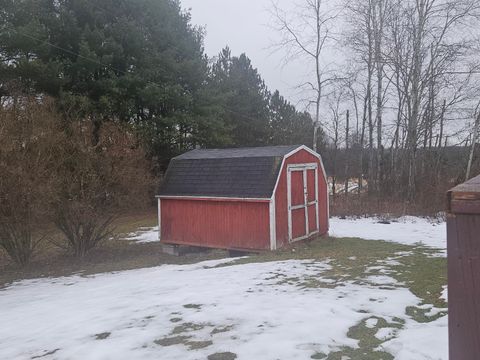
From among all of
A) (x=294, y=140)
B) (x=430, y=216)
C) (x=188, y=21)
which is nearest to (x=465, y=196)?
(x=430, y=216)

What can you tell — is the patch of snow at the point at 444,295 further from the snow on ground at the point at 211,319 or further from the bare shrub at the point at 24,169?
the bare shrub at the point at 24,169

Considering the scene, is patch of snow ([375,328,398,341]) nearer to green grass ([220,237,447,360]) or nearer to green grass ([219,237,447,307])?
green grass ([220,237,447,360])

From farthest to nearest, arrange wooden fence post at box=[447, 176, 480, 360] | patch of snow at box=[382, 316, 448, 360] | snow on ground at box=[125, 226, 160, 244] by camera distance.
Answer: snow on ground at box=[125, 226, 160, 244]
patch of snow at box=[382, 316, 448, 360]
wooden fence post at box=[447, 176, 480, 360]

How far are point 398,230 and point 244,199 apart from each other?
5.25 m

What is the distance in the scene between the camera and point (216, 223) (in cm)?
1113

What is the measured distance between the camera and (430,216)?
1562 cm

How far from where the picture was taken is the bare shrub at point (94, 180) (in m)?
10.7

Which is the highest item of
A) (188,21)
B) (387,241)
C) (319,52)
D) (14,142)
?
(188,21)

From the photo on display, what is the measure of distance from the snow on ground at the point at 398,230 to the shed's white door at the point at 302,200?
1.30 m

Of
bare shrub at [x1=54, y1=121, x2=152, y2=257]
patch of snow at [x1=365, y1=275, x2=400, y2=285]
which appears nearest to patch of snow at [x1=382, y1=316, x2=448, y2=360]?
patch of snow at [x1=365, y1=275, x2=400, y2=285]

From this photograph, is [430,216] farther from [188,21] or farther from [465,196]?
[188,21]

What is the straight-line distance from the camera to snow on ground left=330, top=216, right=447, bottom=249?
11.0m

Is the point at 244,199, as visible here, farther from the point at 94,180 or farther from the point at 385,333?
the point at 385,333

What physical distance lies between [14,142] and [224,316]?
23.0ft
